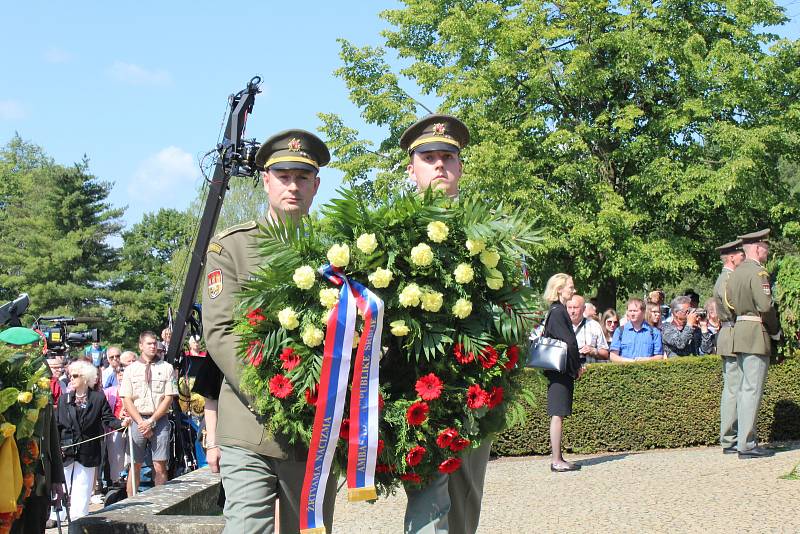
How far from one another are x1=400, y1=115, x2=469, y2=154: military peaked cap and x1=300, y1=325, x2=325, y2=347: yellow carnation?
57.7 inches

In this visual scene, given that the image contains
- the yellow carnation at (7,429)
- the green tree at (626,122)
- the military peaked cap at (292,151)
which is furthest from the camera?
the green tree at (626,122)

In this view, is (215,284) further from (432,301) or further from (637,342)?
(637,342)

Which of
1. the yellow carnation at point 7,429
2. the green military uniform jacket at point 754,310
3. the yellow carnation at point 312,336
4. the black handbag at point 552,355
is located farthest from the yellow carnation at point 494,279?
the green military uniform jacket at point 754,310

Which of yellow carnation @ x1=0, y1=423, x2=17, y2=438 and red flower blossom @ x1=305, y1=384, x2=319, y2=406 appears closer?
red flower blossom @ x1=305, y1=384, x2=319, y2=406

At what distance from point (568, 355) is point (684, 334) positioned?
4.60 m

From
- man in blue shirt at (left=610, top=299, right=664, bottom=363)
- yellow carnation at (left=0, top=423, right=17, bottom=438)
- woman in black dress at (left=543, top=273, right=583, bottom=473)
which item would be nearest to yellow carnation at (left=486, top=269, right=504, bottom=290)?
yellow carnation at (left=0, top=423, right=17, bottom=438)

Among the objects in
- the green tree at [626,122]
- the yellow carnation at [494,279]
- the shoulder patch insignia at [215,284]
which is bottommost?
the yellow carnation at [494,279]

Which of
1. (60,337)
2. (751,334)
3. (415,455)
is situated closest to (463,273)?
(415,455)

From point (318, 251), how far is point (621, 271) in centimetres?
2023

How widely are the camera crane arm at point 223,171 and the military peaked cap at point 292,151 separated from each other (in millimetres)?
7645

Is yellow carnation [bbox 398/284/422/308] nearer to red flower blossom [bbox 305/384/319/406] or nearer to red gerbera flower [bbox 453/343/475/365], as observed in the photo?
red gerbera flower [bbox 453/343/475/365]

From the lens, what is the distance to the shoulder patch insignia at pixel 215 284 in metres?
4.20

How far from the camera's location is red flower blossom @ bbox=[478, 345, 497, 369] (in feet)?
12.4

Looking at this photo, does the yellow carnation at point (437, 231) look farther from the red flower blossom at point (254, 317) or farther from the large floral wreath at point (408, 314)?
the red flower blossom at point (254, 317)
